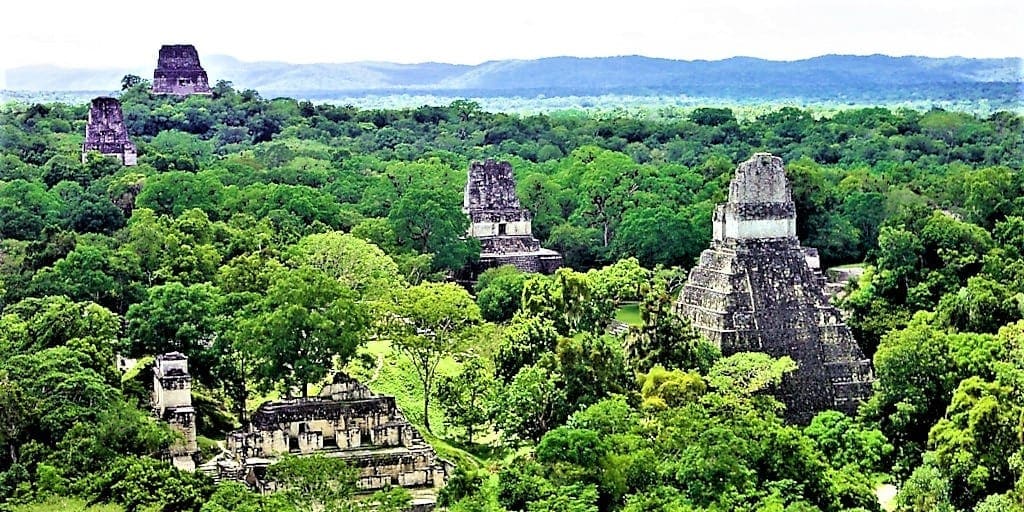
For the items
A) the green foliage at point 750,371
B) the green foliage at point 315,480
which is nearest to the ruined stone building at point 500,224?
the green foliage at point 750,371

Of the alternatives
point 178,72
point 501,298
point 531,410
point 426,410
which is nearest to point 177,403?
point 426,410

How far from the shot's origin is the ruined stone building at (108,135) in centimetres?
5841

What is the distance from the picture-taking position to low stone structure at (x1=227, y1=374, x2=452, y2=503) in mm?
23719

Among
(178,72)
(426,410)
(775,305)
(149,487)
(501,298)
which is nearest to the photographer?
(149,487)

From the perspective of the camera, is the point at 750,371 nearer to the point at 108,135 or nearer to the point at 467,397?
the point at 467,397

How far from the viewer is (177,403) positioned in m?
24.9

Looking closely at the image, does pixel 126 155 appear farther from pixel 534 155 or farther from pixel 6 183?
pixel 534 155

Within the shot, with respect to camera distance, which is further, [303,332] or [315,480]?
[303,332]

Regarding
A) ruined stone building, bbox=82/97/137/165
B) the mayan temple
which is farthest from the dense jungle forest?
ruined stone building, bbox=82/97/137/165

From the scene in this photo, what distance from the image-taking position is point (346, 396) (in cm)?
2434

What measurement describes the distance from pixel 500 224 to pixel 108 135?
68.9 ft

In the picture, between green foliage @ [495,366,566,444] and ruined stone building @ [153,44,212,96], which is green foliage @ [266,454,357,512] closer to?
green foliage @ [495,366,566,444]

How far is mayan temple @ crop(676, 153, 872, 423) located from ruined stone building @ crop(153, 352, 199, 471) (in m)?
10.2

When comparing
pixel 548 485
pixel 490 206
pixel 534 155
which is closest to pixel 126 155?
pixel 490 206
